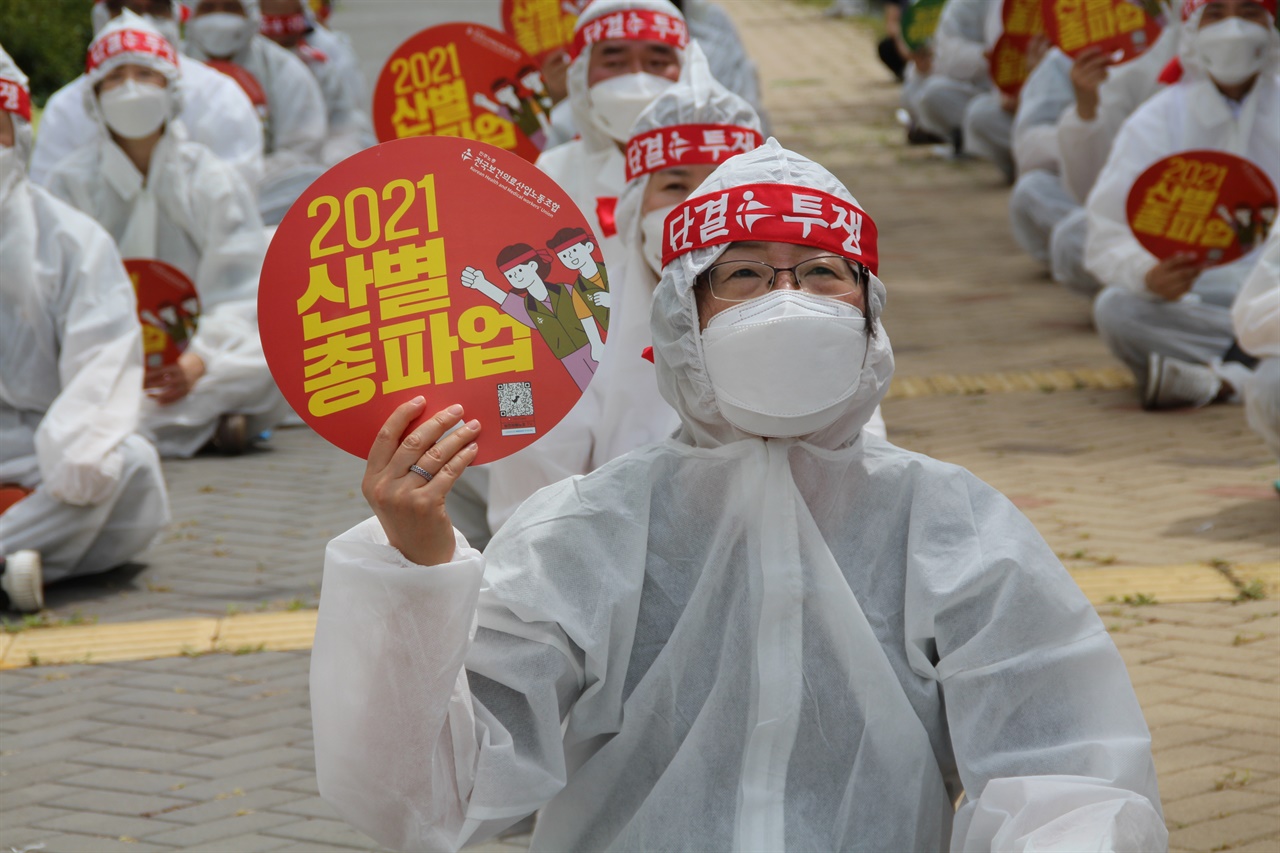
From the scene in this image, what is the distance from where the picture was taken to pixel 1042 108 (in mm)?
10320

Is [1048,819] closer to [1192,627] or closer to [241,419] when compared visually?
[1192,627]

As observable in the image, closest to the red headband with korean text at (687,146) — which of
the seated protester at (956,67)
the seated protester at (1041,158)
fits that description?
the seated protester at (1041,158)

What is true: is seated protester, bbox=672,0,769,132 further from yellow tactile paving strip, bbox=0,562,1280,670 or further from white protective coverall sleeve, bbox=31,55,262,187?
yellow tactile paving strip, bbox=0,562,1280,670

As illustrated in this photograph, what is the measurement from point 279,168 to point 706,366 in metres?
8.30

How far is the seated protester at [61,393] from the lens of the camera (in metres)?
5.48

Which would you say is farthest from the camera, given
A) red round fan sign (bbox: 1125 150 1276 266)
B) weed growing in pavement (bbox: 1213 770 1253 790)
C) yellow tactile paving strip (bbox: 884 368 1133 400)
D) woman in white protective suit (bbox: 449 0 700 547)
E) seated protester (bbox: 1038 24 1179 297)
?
seated protester (bbox: 1038 24 1179 297)

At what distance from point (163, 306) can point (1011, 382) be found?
3882 millimetres

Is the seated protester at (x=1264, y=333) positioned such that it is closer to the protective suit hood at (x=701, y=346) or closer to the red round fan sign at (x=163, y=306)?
the protective suit hood at (x=701, y=346)

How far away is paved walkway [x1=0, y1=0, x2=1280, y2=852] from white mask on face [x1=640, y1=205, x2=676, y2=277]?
1373 mm

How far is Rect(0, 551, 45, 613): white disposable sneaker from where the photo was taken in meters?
5.41

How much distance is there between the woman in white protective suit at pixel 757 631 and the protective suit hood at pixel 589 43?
3.11 metres

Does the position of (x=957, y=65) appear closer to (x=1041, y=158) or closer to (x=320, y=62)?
A: (x=1041, y=158)

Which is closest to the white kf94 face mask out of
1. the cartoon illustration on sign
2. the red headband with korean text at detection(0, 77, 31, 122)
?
the cartoon illustration on sign

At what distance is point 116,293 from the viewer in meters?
5.72
